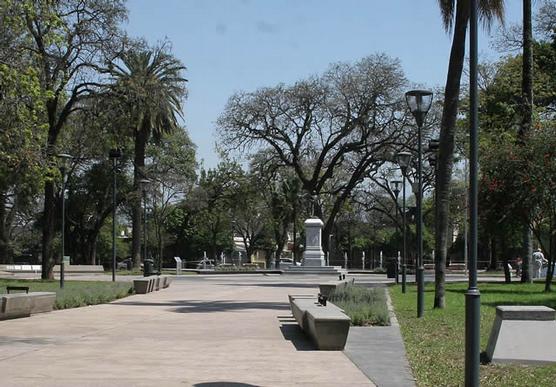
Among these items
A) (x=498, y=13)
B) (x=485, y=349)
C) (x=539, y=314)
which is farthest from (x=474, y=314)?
(x=498, y=13)

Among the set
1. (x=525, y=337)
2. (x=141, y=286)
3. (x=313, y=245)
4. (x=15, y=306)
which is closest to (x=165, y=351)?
(x=525, y=337)

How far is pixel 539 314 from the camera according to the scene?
34.0 ft

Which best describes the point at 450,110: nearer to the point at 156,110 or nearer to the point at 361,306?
the point at 361,306

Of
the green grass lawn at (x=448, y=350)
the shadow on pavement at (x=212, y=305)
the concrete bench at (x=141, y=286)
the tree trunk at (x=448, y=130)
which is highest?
the tree trunk at (x=448, y=130)

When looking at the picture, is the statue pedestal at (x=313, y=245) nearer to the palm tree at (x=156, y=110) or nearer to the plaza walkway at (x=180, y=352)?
the palm tree at (x=156, y=110)

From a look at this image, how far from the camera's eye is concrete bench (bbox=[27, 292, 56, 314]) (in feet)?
60.7

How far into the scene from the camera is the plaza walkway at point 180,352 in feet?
31.7

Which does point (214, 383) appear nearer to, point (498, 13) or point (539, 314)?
point (539, 314)

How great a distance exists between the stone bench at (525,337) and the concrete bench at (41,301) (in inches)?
468

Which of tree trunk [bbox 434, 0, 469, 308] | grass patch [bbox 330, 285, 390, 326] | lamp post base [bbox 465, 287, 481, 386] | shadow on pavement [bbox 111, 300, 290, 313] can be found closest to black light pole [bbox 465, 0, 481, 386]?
lamp post base [bbox 465, 287, 481, 386]

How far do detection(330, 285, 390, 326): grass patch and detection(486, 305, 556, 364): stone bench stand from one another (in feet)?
20.4

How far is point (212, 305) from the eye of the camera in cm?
2270

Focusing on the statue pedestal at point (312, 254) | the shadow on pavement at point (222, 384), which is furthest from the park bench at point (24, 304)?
the statue pedestal at point (312, 254)

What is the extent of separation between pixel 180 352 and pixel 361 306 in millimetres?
6533
